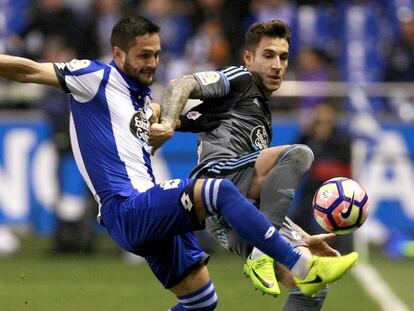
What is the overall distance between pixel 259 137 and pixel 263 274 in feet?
3.94

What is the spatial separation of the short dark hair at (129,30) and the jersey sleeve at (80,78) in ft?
0.81

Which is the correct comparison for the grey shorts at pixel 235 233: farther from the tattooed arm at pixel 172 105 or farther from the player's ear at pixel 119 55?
the player's ear at pixel 119 55

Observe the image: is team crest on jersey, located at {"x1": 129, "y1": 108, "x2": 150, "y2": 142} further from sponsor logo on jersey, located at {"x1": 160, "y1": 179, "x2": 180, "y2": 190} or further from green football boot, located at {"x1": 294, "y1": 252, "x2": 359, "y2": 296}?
green football boot, located at {"x1": 294, "y1": 252, "x2": 359, "y2": 296}

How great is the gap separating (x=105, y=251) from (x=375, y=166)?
3.60 meters

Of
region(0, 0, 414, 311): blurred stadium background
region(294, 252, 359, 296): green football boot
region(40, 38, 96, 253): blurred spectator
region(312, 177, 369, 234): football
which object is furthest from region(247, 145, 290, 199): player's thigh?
region(40, 38, 96, 253): blurred spectator

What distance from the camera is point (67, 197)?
15.5 meters

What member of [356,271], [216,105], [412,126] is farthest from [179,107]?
[412,126]

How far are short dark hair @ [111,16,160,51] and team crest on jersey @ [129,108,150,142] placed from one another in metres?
0.48

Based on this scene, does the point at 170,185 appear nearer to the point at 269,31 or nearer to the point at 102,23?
the point at 269,31

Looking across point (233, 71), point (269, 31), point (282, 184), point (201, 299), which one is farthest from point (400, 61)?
point (282, 184)

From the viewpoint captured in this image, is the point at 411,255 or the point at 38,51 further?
the point at 38,51

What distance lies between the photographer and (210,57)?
17.0 m

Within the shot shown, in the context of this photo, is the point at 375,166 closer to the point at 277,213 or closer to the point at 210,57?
the point at 210,57

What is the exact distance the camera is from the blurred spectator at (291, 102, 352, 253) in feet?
49.2
